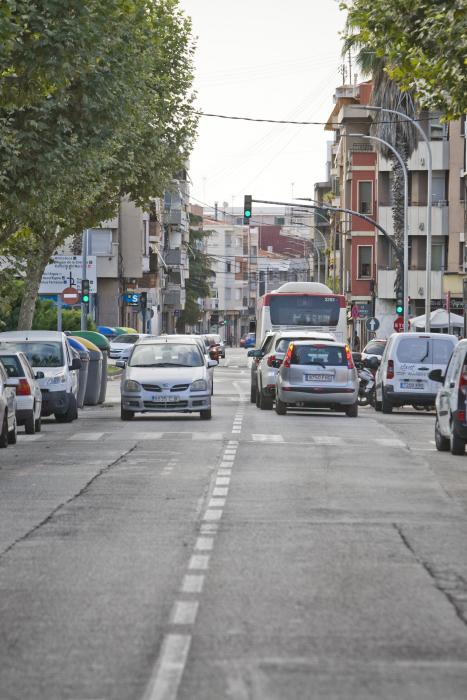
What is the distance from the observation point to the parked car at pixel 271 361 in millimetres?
37928

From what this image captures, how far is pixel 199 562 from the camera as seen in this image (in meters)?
11.4

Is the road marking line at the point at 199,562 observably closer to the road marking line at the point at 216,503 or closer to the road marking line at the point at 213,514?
the road marking line at the point at 213,514

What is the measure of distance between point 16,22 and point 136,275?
258 feet

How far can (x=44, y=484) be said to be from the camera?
1808 centimetres

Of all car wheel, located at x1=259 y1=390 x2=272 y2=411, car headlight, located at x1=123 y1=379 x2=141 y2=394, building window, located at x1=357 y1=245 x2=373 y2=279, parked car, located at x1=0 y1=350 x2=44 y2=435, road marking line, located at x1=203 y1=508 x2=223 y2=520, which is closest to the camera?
road marking line, located at x1=203 y1=508 x2=223 y2=520

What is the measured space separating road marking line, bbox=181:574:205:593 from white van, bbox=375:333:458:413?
26369 millimetres

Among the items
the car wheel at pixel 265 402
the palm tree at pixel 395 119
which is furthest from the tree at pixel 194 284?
the car wheel at pixel 265 402

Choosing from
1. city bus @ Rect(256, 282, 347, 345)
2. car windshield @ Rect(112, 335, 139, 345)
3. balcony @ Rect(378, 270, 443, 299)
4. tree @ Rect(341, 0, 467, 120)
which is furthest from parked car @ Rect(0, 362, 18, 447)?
balcony @ Rect(378, 270, 443, 299)

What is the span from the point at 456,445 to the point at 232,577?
43.4 ft

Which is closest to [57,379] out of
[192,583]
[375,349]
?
[192,583]

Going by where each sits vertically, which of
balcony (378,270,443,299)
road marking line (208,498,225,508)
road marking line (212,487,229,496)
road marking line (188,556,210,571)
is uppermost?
balcony (378,270,443,299)

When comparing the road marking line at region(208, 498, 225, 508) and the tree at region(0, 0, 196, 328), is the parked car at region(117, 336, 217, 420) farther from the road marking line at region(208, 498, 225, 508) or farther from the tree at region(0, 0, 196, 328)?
the road marking line at region(208, 498, 225, 508)

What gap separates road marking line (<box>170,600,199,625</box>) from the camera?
8.84 meters

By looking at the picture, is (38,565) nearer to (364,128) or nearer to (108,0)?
(108,0)
